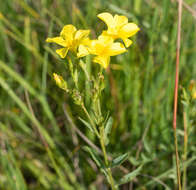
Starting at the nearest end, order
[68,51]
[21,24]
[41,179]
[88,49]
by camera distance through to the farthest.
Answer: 1. [88,49]
2. [68,51]
3. [41,179]
4. [21,24]

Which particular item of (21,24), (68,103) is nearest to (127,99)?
(68,103)

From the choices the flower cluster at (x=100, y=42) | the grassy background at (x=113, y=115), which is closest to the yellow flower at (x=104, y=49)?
the flower cluster at (x=100, y=42)

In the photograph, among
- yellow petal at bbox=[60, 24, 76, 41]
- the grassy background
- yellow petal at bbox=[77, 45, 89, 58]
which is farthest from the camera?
the grassy background

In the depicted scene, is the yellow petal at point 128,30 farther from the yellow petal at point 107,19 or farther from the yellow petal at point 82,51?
the yellow petal at point 82,51

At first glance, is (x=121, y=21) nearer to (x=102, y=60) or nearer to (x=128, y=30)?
(x=128, y=30)

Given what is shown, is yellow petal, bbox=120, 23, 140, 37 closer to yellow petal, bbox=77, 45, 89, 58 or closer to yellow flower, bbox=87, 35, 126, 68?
yellow flower, bbox=87, 35, 126, 68

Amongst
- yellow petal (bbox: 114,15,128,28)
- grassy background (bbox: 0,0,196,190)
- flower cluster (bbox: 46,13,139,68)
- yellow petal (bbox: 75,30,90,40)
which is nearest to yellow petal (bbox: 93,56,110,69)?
flower cluster (bbox: 46,13,139,68)

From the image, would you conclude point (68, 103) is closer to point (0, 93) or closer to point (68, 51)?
point (0, 93)
